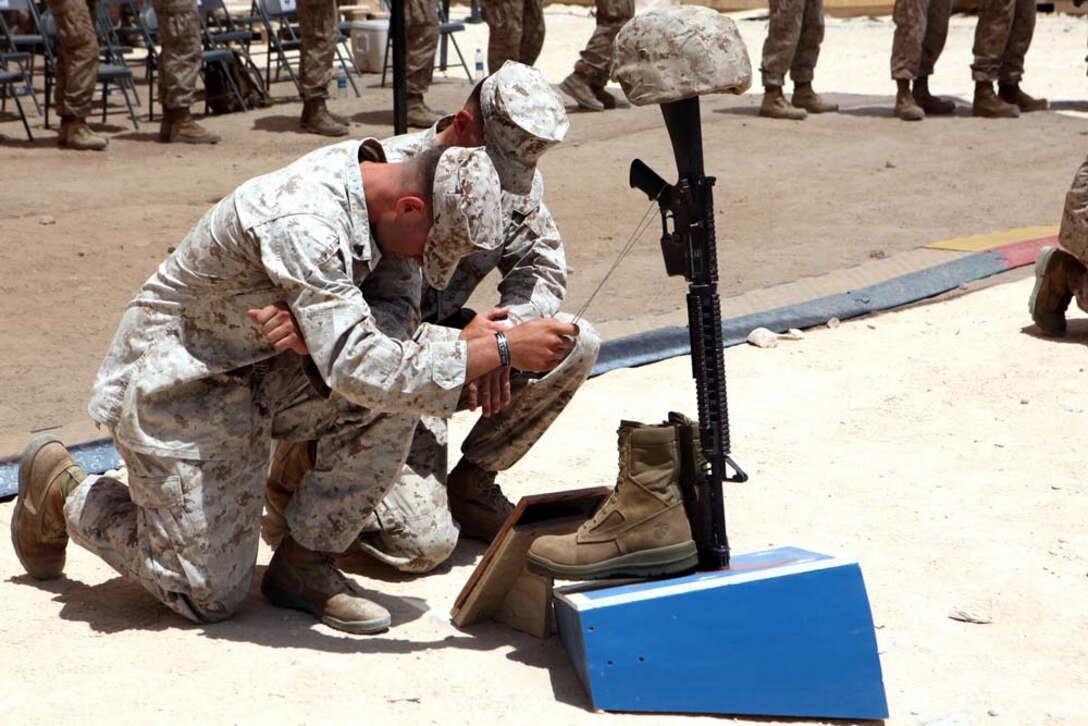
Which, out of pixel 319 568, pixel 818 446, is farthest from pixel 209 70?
pixel 319 568

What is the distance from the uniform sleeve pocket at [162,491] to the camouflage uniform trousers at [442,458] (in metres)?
0.58

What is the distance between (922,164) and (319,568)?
25.7 feet

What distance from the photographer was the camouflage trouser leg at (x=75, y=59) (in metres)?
10.2

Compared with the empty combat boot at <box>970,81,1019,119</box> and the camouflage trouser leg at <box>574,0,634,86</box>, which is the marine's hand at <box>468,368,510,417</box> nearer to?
the camouflage trouser leg at <box>574,0,634,86</box>

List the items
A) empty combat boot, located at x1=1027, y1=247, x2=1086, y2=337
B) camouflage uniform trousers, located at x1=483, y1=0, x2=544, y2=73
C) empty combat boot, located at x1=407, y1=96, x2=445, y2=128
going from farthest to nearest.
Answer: camouflage uniform trousers, located at x1=483, y1=0, x2=544, y2=73, empty combat boot, located at x1=407, y1=96, x2=445, y2=128, empty combat boot, located at x1=1027, y1=247, x2=1086, y2=337

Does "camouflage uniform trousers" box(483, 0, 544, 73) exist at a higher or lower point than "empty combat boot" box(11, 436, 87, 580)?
higher

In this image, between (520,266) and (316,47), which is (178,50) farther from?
(520,266)

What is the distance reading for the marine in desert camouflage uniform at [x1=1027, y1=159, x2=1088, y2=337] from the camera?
19.3ft

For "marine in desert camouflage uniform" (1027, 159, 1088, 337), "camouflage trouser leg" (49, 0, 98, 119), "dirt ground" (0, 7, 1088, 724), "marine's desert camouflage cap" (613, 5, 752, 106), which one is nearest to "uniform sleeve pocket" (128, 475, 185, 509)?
"dirt ground" (0, 7, 1088, 724)

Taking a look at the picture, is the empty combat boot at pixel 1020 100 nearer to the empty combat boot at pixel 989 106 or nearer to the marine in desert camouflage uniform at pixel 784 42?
the empty combat boot at pixel 989 106

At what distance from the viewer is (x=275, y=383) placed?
3.51m

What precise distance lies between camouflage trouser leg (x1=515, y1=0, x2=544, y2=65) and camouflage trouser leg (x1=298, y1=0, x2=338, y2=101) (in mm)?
1666

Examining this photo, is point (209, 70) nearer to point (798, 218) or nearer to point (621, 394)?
point (798, 218)

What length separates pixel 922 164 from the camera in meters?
10.4
